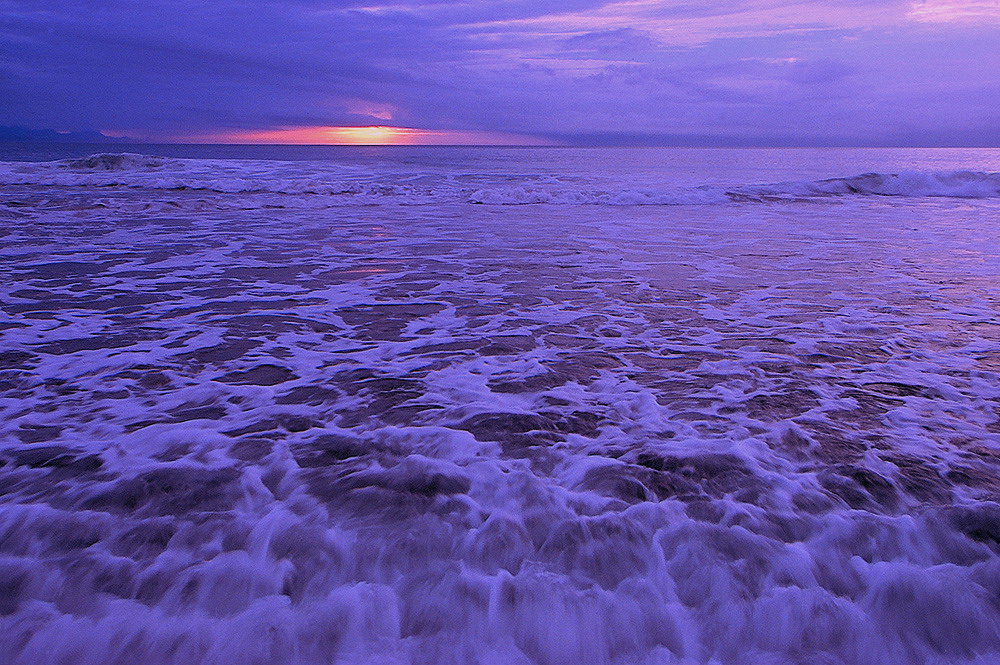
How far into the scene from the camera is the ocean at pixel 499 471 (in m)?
2.05

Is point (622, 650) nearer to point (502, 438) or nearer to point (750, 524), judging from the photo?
point (750, 524)

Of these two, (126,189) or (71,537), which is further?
(126,189)

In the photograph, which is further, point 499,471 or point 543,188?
point 543,188

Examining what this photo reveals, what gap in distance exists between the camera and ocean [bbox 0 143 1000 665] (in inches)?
80.9

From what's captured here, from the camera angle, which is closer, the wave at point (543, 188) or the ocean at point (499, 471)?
the ocean at point (499, 471)

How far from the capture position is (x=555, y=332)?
201 inches

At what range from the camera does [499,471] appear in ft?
9.61

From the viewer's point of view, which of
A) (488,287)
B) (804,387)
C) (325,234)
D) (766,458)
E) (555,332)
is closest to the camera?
(766,458)

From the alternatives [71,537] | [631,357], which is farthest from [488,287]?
[71,537]

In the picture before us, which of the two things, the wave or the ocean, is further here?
the wave

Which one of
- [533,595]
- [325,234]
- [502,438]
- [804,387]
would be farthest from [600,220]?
[533,595]

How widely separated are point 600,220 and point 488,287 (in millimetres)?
7306

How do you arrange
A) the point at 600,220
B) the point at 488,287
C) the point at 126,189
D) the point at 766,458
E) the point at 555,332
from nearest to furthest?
the point at 766,458 → the point at 555,332 → the point at 488,287 → the point at 600,220 → the point at 126,189

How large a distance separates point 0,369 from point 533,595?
3846mm
